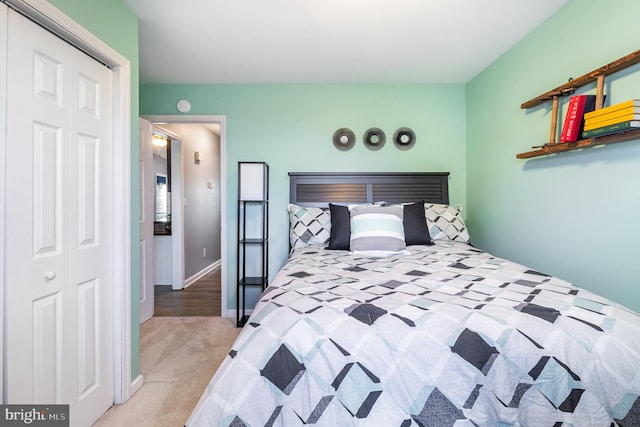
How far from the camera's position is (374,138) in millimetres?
3359

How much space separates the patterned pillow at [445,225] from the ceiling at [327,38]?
140cm

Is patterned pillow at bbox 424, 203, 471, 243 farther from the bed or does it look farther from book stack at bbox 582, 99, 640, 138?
the bed

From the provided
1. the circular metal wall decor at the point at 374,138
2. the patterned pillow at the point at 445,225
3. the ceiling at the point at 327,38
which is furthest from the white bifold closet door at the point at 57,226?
the patterned pillow at the point at 445,225

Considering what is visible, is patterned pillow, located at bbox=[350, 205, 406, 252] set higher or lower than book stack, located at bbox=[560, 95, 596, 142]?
lower

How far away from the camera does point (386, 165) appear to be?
3.42 meters

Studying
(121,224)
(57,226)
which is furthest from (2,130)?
(121,224)

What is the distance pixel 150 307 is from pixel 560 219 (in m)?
3.81

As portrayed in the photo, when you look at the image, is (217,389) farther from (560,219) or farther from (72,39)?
(560,219)

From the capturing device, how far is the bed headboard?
3.36 meters

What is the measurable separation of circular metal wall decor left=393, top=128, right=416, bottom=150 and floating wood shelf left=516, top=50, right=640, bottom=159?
3.68ft

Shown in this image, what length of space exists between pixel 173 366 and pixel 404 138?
301 centimetres

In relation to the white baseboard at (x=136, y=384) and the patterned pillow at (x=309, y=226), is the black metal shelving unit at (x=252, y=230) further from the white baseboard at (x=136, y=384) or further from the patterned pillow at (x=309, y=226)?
the white baseboard at (x=136, y=384)

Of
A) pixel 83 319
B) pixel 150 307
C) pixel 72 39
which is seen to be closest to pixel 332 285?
pixel 83 319

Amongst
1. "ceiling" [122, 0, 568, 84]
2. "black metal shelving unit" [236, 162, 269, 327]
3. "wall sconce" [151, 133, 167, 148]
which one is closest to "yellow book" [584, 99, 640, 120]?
"ceiling" [122, 0, 568, 84]
